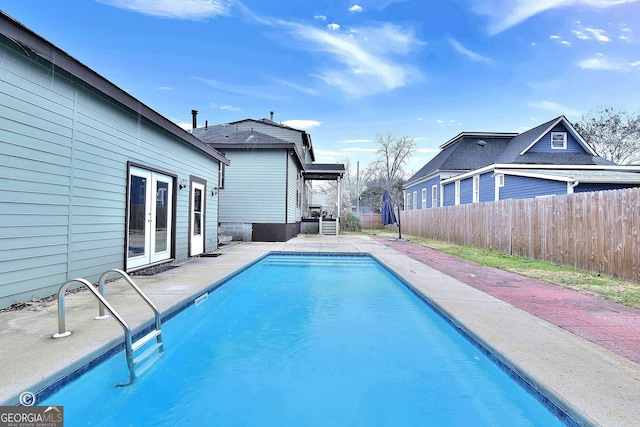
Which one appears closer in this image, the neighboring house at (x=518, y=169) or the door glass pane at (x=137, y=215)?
the door glass pane at (x=137, y=215)

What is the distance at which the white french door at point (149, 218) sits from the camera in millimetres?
6094

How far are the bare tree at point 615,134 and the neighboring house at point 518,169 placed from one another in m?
12.3

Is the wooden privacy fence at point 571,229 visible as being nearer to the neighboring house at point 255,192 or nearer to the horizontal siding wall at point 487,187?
the horizontal siding wall at point 487,187

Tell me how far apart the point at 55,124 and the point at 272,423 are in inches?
179

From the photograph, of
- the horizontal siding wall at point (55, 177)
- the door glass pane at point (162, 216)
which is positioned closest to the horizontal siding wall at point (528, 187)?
the door glass pane at point (162, 216)

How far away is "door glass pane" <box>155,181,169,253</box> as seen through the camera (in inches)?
276

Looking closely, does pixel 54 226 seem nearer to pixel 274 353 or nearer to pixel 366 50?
pixel 274 353

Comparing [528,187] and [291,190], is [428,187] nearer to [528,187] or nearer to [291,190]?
[528,187]

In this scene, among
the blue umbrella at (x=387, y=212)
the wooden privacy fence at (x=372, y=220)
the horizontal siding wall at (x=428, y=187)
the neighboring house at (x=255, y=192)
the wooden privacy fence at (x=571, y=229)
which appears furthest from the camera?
the wooden privacy fence at (x=372, y=220)

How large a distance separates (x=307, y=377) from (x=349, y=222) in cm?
1896

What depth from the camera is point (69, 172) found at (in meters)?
4.45

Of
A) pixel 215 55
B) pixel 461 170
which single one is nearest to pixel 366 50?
pixel 215 55

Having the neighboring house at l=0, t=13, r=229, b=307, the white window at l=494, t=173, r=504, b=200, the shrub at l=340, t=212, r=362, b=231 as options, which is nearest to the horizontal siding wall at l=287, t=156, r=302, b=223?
the shrub at l=340, t=212, r=362, b=231

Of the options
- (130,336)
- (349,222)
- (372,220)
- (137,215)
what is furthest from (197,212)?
(372,220)
